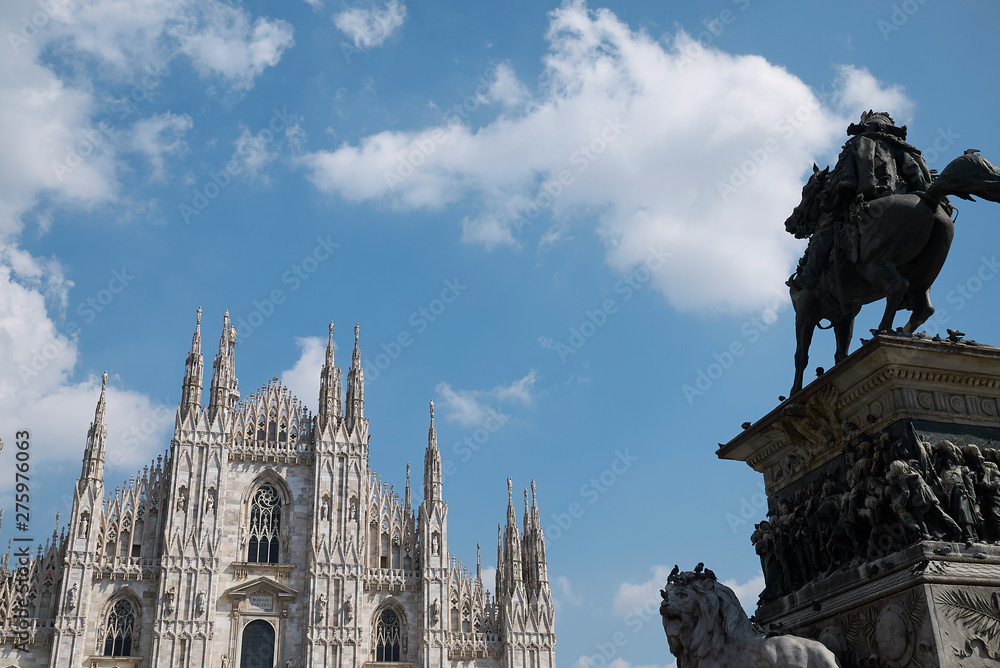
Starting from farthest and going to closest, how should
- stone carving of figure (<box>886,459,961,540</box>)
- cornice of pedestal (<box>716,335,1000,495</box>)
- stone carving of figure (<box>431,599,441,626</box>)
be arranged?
stone carving of figure (<box>431,599,441,626</box>)
cornice of pedestal (<box>716,335,1000,495</box>)
stone carving of figure (<box>886,459,961,540</box>)

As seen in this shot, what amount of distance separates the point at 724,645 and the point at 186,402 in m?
33.8

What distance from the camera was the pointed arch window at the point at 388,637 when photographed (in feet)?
110

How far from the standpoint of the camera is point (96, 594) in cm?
3216

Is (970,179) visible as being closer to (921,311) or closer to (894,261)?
(894,261)

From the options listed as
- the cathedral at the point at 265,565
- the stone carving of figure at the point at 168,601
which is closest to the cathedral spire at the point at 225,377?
the cathedral at the point at 265,565

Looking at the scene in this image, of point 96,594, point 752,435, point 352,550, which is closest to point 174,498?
point 96,594

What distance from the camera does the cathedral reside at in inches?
1255

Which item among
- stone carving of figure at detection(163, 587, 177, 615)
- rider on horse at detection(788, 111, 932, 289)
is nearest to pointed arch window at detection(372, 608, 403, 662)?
stone carving of figure at detection(163, 587, 177, 615)

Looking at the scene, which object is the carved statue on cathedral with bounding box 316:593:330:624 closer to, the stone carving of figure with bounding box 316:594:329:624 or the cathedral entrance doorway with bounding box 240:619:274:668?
the stone carving of figure with bounding box 316:594:329:624

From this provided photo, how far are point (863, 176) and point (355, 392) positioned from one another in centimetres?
3281

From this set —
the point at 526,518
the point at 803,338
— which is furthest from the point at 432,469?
the point at 803,338

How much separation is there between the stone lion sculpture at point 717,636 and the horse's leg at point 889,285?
191cm

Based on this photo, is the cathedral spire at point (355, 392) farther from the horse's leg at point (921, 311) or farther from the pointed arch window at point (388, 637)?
Answer: the horse's leg at point (921, 311)

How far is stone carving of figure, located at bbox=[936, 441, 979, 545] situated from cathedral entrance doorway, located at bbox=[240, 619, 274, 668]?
31948 millimetres
